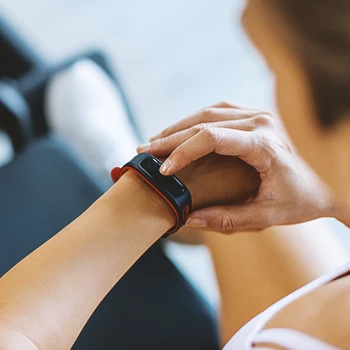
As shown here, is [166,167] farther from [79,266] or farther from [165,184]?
[79,266]

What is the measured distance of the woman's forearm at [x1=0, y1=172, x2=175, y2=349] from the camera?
621 mm

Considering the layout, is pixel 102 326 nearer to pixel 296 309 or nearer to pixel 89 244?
pixel 89 244

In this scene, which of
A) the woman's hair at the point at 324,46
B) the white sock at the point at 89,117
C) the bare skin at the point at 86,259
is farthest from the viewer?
A: the white sock at the point at 89,117

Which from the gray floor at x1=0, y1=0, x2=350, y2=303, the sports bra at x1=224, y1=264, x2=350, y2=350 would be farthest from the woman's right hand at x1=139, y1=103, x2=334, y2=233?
the gray floor at x1=0, y1=0, x2=350, y2=303

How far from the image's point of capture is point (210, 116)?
0.77m

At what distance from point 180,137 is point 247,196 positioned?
0.43ft

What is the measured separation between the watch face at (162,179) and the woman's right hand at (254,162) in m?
0.01

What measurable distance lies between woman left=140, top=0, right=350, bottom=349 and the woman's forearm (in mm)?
63

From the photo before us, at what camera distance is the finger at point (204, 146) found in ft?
2.25

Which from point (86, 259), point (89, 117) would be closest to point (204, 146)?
point (86, 259)

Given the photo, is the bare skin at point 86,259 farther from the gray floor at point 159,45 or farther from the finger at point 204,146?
the gray floor at point 159,45

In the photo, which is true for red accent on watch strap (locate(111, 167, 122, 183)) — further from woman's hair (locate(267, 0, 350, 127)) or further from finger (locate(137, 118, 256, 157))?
woman's hair (locate(267, 0, 350, 127))

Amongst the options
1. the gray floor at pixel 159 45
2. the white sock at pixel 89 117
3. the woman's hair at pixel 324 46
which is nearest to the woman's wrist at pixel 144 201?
the woman's hair at pixel 324 46

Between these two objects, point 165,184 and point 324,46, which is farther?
point 165,184
